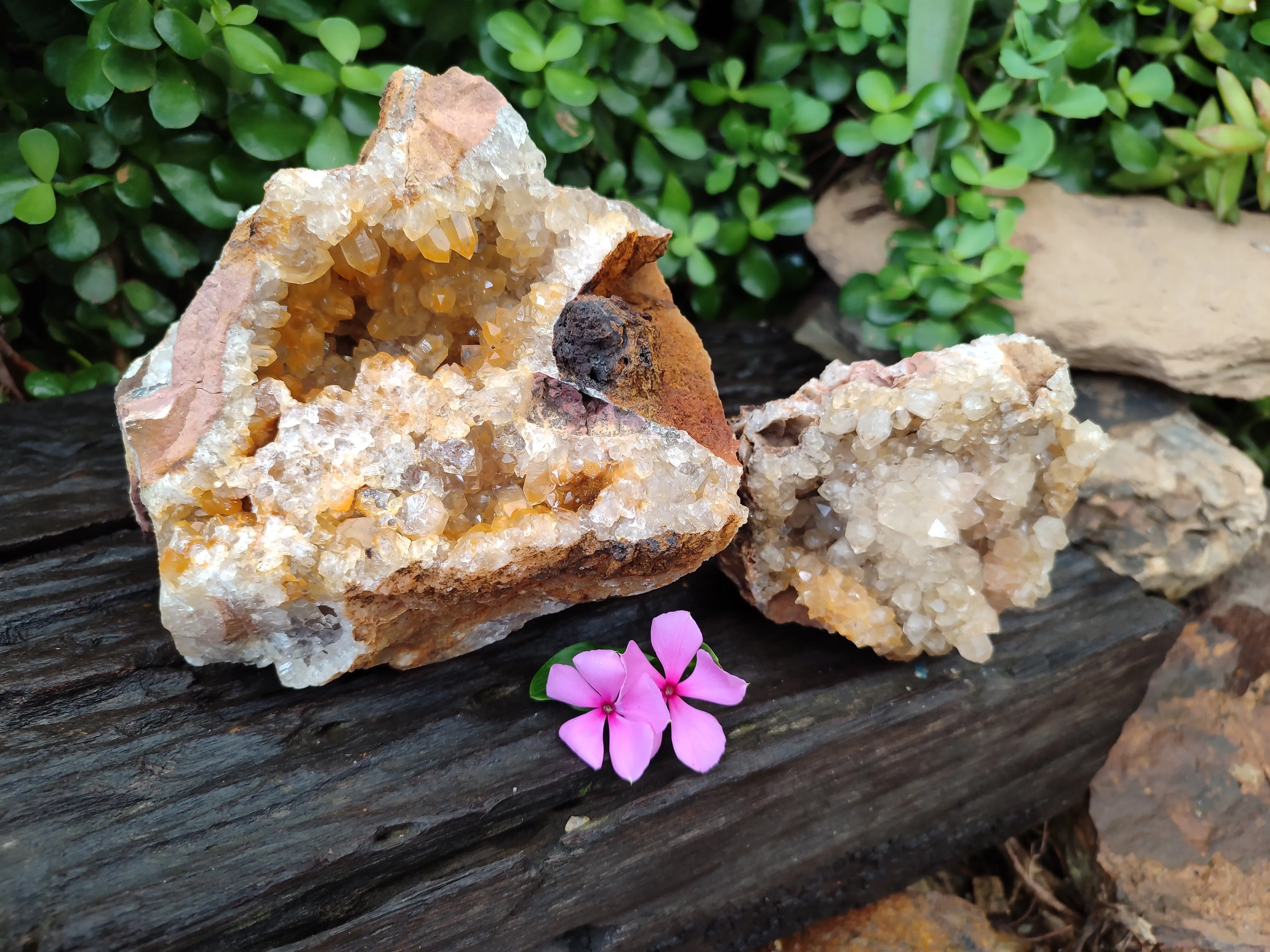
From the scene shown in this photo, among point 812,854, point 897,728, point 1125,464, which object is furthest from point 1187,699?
point 812,854

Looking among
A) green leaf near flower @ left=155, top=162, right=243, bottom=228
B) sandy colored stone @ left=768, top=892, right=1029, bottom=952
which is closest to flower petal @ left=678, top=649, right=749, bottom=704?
sandy colored stone @ left=768, top=892, right=1029, bottom=952

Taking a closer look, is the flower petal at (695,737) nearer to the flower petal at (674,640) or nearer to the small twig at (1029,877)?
the flower petal at (674,640)

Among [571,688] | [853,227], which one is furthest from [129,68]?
[853,227]

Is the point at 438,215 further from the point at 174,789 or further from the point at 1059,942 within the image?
the point at 1059,942

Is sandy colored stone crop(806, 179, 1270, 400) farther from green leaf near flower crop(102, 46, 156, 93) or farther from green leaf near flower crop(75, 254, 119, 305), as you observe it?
green leaf near flower crop(75, 254, 119, 305)

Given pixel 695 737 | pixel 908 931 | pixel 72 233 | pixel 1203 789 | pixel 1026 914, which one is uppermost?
pixel 72 233

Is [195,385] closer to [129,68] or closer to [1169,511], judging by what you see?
[129,68]
